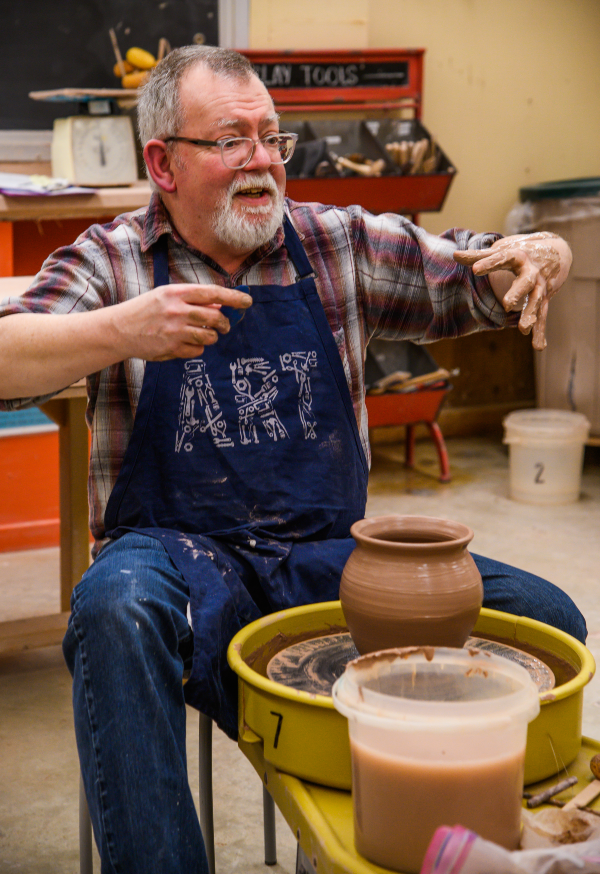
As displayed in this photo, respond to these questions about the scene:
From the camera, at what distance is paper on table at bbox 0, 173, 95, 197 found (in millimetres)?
3248

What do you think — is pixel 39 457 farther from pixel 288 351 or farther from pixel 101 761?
pixel 101 761

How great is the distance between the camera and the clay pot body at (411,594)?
127cm

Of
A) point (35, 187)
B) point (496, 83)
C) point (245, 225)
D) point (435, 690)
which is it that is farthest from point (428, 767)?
point (496, 83)

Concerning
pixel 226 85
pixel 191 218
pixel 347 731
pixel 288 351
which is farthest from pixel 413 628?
pixel 226 85

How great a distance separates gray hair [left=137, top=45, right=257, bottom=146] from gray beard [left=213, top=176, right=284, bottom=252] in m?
0.20

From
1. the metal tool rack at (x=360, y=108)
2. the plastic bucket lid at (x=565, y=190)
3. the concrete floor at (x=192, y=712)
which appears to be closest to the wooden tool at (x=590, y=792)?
A: the concrete floor at (x=192, y=712)

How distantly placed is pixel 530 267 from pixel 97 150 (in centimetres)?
239

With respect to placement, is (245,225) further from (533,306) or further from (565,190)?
(565,190)

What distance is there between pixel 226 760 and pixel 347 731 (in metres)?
1.24

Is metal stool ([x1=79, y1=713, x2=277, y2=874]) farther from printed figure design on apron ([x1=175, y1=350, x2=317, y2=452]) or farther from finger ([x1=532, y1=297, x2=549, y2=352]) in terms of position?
finger ([x1=532, y1=297, x2=549, y2=352])

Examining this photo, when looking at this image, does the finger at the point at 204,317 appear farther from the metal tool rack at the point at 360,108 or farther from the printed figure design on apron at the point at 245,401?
the metal tool rack at the point at 360,108

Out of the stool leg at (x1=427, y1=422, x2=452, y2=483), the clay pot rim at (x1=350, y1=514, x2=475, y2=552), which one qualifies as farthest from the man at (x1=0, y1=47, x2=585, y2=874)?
the stool leg at (x1=427, y1=422, x2=452, y2=483)

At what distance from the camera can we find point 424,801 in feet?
3.36

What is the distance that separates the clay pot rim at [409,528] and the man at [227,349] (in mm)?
263
